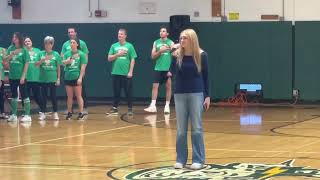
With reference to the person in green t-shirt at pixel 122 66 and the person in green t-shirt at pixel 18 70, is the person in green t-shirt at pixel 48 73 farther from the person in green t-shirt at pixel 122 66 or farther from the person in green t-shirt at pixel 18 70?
the person in green t-shirt at pixel 122 66

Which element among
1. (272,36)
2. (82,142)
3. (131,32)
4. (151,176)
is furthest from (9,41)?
(151,176)

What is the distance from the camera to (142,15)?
23406mm

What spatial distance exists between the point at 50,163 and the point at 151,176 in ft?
6.25

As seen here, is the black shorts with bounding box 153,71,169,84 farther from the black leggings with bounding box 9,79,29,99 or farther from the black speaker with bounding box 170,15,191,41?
the black leggings with bounding box 9,79,29,99

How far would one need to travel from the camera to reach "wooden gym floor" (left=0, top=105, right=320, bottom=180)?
9508 millimetres

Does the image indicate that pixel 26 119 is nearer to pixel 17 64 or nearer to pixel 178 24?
pixel 17 64

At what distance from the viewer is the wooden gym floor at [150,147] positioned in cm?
951

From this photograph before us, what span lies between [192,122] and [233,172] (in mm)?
933

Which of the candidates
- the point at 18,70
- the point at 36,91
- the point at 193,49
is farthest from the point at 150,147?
the point at 36,91

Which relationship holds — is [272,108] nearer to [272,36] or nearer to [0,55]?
[272,36]

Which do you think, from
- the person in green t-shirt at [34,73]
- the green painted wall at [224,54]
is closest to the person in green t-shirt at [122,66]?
the person in green t-shirt at [34,73]

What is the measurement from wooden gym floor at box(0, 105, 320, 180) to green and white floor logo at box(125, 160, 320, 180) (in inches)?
0.5

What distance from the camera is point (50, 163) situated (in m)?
10.5

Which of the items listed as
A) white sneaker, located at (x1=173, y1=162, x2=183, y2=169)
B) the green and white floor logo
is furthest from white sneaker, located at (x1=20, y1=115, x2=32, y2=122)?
white sneaker, located at (x1=173, y1=162, x2=183, y2=169)
